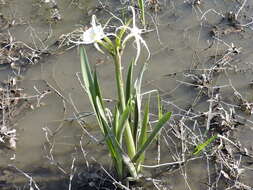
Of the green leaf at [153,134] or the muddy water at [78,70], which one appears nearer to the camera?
the green leaf at [153,134]

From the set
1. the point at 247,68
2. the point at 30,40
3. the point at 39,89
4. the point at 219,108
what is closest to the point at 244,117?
the point at 219,108

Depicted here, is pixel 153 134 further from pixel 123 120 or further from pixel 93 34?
pixel 93 34

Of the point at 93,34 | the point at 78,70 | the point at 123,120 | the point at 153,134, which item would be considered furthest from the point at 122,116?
the point at 78,70

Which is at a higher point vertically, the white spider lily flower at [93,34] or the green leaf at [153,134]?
the white spider lily flower at [93,34]

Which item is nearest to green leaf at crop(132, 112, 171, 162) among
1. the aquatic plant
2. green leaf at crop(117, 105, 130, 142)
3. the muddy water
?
the aquatic plant

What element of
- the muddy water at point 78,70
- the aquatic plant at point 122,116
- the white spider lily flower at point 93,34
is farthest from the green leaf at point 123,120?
the muddy water at point 78,70

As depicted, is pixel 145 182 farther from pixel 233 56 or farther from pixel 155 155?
pixel 233 56

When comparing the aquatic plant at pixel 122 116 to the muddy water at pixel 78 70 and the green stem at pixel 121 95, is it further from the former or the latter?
the muddy water at pixel 78 70

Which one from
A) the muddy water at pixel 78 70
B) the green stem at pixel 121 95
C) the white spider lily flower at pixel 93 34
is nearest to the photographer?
the white spider lily flower at pixel 93 34

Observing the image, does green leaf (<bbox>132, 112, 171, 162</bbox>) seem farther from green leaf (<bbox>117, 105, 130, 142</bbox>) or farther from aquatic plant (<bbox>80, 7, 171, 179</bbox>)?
green leaf (<bbox>117, 105, 130, 142</bbox>)
